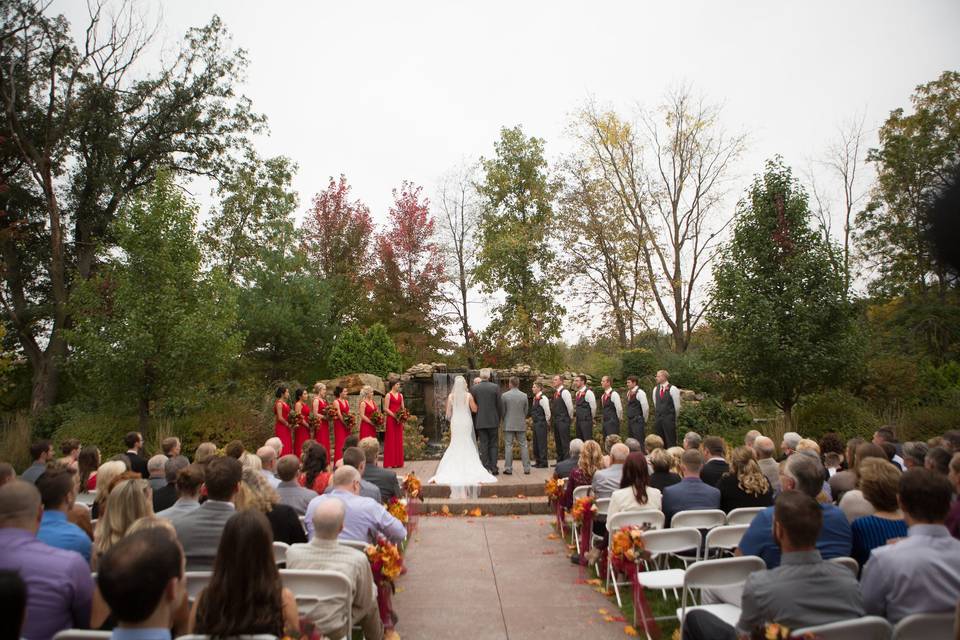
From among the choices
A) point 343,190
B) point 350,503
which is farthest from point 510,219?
point 350,503

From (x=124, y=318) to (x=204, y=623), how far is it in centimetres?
1203

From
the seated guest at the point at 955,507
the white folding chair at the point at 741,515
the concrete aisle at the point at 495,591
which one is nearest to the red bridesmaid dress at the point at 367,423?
the concrete aisle at the point at 495,591

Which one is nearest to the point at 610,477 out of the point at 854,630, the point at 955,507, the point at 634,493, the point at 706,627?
the point at 634,493

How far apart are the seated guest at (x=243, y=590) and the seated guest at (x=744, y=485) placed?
417 cm

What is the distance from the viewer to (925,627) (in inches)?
100

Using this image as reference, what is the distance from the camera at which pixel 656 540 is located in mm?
4445

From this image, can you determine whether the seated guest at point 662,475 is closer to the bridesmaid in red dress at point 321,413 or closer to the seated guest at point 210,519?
the seated guest at point 210,519

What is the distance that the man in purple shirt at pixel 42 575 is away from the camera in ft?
8.63

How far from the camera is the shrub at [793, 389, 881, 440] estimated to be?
1199 centimetres

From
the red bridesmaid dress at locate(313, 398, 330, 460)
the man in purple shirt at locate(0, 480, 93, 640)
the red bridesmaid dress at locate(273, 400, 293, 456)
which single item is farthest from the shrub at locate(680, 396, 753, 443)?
the man in purple shirt at locate(0, 480, 93, 640)

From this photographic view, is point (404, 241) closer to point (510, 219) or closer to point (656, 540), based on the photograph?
point (510, 219)

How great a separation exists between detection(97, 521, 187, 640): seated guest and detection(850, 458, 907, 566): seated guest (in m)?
3.91

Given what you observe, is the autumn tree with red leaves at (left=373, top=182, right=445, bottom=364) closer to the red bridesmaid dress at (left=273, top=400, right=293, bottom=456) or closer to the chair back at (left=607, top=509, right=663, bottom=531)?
the red bridesmaid dress at (left=273, top=400, right=293, bottom=456)

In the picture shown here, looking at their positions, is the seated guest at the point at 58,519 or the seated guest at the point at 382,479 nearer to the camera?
the seated guest at the point at 58,519
